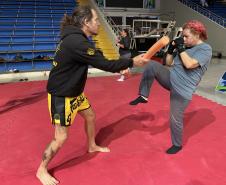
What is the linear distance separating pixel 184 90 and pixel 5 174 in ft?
6.86

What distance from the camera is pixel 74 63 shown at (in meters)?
2.52

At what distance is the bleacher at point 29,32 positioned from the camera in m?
9.40

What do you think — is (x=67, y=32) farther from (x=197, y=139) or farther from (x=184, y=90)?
(x=197, y=139)

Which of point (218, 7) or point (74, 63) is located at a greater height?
point (218, 7)

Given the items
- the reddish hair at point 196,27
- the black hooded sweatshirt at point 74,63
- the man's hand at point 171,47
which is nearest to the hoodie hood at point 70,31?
the black hooded sweatshirt at point 74,63

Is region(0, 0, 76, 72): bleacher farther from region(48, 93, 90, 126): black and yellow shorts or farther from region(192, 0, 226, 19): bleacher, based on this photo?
region(192, 0, 226, 19): bleacher

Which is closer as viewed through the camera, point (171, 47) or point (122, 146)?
point (171, 47)

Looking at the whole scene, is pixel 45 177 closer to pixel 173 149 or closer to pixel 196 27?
pixel 173 149

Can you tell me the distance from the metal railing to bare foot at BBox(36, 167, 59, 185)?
13147 millimetres

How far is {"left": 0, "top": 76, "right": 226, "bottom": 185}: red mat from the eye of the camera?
2.83 m

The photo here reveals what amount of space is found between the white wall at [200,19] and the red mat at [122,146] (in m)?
8.75

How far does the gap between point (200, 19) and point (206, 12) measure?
851 mm

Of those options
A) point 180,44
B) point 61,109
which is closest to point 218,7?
point 180,44

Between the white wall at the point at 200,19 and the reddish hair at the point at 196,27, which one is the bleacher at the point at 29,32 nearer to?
the white wall at the point at 200,19
